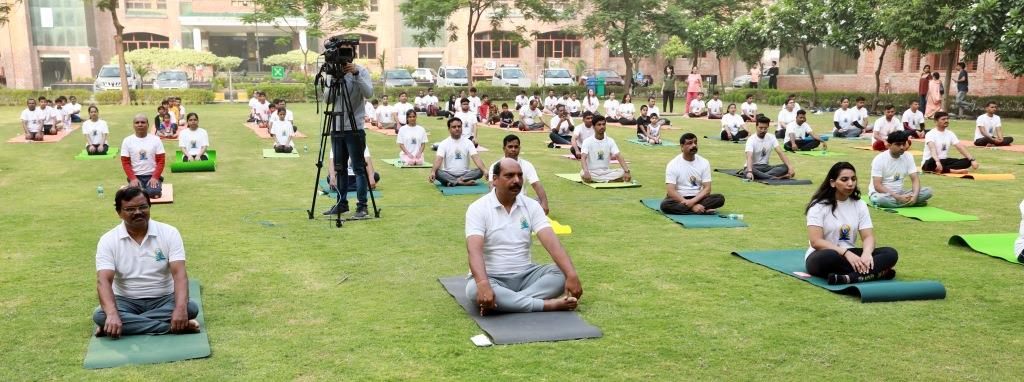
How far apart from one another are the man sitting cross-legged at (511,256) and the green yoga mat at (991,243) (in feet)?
13.8

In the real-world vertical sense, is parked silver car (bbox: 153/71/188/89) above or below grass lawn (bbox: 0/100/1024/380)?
above

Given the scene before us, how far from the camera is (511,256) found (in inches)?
233

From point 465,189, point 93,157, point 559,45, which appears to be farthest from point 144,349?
point 559,45

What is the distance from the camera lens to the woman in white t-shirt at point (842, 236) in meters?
Answer: 6.48

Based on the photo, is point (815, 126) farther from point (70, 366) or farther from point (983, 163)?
point (70, 366)

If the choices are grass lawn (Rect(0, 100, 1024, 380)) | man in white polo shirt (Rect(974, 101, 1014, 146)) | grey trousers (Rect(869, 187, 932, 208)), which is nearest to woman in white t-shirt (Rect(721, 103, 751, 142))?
man in white polo shirt (Rect(974, 101, 1014, 146))

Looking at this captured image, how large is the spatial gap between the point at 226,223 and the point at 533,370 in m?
5.58

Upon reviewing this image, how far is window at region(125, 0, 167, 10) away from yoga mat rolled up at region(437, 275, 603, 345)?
178 ft

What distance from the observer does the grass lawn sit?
4.87 meters

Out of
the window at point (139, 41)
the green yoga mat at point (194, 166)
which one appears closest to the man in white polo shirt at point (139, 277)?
the green yoga mat at point (194, 166)

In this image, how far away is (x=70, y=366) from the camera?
479 cm

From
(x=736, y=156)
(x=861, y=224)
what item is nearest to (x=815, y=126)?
(x=736, y=156)

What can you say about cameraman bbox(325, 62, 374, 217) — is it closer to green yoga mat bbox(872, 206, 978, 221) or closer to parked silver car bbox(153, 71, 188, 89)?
green yoga mat bbox(872, 206, 978, 221)

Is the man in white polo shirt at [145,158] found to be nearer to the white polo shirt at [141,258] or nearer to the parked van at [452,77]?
the white polo shirt at [141,258]
